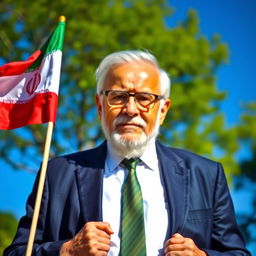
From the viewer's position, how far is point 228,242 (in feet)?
8.31

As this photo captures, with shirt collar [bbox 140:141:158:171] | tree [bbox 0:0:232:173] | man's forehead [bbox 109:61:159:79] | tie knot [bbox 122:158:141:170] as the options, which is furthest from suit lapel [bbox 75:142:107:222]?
tree [bbox 0:0:232:173]

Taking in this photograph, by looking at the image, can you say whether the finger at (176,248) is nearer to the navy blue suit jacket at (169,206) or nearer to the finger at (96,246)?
the navy blue suit jacket at (169,206)

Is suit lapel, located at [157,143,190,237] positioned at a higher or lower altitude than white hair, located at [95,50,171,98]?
lower

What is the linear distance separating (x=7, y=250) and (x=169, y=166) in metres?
0.99

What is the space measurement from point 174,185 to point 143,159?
24 cm

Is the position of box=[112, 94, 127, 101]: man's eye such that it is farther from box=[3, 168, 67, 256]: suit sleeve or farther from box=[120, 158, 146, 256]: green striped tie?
box=[3, 168, 67, 256]: suit sleeve

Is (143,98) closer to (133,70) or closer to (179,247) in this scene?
(133,70)

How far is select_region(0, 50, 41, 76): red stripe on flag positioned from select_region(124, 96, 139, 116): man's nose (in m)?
0.75

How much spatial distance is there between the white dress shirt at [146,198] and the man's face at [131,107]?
0.16 m

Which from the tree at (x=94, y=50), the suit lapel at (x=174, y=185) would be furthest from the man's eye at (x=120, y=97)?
the tree at (x=94, y=50)

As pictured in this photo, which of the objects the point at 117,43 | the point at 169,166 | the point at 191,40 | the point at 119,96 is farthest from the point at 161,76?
the point at 191,40

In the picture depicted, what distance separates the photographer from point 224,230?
254cm

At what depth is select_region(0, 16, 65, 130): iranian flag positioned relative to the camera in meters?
2.76

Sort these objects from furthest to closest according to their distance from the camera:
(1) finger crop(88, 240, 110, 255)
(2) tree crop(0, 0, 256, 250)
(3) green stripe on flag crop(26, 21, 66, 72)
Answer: (2) tree crop(0, 0, 256, 250) < (3) green stripe on flag crop(26, 21, 66, 72) < (1) finger crop(88, 240, 110, 255)
